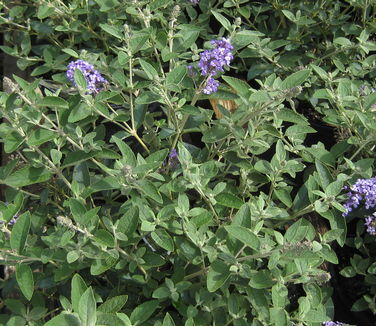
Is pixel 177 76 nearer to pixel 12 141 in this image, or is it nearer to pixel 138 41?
pixel 138 41

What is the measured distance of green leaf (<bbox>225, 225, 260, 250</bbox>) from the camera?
56.7 inches

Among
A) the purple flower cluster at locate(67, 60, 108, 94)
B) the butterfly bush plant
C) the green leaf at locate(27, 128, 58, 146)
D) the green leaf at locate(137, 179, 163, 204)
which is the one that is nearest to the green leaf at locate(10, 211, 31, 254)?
the butterfly bush plant

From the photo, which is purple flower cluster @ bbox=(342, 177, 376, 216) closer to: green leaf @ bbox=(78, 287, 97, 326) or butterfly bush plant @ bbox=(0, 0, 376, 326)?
butterfly bush plant @ bbox=(0, 0, 376, 326)

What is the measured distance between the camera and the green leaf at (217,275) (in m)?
1.50

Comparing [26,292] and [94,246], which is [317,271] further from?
[26,292]

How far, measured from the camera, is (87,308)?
4.13ft

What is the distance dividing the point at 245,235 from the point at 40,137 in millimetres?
711

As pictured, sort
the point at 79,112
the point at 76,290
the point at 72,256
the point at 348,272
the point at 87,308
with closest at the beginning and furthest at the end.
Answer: the point at 87,308 < the point at 76,290 < the point at 72,256 < the point at 79,112 < the point at 348,272

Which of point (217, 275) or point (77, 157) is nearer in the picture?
point (217, 275)

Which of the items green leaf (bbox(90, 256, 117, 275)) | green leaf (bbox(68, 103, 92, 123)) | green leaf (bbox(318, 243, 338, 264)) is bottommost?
green leaf (bbox(90, 256, 117, 275))

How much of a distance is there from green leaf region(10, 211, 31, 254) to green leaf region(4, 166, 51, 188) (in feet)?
0.60

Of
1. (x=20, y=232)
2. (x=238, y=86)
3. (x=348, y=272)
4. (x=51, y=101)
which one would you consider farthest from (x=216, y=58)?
(x=348, y=272)

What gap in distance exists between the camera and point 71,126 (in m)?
1.79

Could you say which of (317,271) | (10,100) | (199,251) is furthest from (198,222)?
(10,100)
